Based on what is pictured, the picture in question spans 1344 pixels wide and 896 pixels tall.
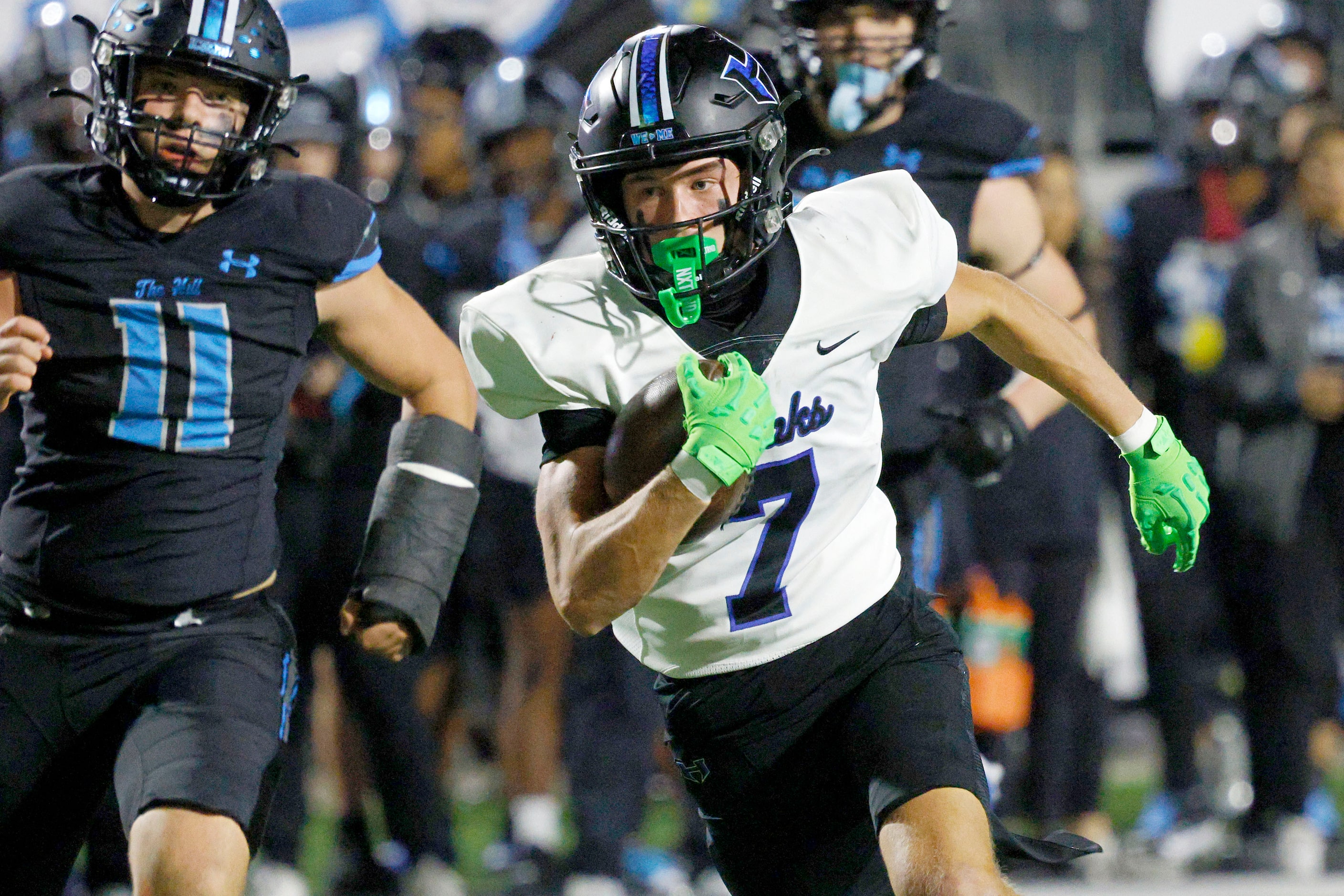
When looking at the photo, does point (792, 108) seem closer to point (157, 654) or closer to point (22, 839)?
point (157, 654)

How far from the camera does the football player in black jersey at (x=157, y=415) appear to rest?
2.62 m

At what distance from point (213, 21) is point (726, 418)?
116 cm

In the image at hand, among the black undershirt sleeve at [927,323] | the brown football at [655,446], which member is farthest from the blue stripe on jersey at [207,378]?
the black undershirt sleeve at [927,323]

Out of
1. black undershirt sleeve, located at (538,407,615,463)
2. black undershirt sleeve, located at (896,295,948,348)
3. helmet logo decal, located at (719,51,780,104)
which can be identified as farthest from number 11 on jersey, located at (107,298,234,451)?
black undershirt sleeve, located at (896,295,948,348)

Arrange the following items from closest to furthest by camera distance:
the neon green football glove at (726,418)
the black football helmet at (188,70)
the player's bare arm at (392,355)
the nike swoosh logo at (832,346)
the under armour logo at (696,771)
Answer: the neon green football glove at (726,418)
the nike swoosh logo at (832,346)
the under armour logo at (696,771)
the black football helmet at (188,70)
the player's bare arm at (392,355)

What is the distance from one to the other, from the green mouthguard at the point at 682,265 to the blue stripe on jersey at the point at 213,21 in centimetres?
85

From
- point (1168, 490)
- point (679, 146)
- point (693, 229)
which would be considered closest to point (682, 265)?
point (693, 229)

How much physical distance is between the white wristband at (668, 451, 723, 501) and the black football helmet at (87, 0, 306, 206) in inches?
39.3

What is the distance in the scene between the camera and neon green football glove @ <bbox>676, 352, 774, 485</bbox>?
2.10 m

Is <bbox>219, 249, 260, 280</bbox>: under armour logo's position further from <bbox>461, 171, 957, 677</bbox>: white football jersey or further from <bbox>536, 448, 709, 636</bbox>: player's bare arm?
<bbox>536, 448, 709, 636</bbox>: player's bare arm

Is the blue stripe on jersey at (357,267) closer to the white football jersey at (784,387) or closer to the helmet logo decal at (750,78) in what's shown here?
the white football jersey at (784,387)

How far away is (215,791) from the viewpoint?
2416 millimetres

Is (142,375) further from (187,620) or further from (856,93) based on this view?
(856,93)

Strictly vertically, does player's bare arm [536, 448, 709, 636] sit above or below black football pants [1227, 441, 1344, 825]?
above
